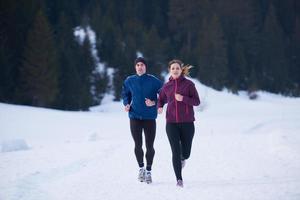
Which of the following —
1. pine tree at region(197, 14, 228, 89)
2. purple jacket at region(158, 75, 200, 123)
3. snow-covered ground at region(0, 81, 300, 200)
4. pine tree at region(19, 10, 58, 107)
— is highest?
pine tree at region(197, 14, 228, 89)

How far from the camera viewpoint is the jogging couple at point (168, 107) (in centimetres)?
700

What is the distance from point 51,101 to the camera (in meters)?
36.5

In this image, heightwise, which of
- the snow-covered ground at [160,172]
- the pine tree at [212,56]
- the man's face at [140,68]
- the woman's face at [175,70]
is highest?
the pine tree at [212,56]

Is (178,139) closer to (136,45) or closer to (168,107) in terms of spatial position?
(168,107)

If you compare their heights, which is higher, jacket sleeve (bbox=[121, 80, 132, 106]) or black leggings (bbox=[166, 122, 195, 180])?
jacket sleeve (bbox=[121, 80, 132, 106])

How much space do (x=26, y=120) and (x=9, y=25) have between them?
1754cm

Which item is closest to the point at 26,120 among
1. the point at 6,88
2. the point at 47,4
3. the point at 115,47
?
the point at 6,88

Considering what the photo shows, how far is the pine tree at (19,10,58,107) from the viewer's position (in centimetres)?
3591

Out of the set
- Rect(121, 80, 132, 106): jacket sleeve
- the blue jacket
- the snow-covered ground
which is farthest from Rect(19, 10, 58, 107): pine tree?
the blue jacket

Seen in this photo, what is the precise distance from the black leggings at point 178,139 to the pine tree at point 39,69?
30003 mm

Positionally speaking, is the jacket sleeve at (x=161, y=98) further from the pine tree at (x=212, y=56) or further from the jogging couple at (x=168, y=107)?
the pine tree at (x=212, y=56)

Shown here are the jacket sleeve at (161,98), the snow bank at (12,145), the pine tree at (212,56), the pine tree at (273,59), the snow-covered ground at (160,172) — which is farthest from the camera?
the pine tree at (273,59)

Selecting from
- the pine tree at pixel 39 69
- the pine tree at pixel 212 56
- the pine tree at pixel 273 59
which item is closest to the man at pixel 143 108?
the pine tree at pixel 39 69

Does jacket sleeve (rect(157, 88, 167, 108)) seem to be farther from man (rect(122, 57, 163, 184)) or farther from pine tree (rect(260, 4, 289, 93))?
pine tree (rect(260, 4, 289, 93))
